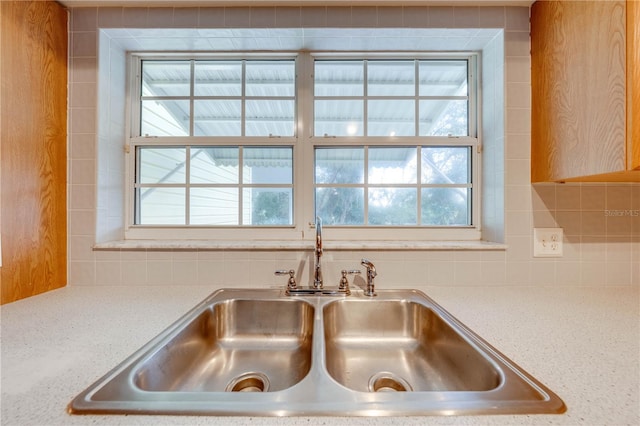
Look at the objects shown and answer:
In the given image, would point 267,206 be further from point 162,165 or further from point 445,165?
point 445,165

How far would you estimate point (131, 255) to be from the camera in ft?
4.07

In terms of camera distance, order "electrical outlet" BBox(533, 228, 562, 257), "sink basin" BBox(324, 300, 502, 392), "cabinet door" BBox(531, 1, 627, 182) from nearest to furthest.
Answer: "sink basin" BBox(324, 300, 502, 392) → "cabinet door" BBox(531, 1, 627, 182) → "electrical outlet" BBox(533, 228, 562, 257)

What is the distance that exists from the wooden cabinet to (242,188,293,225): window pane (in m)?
1.21

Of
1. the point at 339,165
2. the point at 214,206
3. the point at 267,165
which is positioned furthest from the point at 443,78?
the point at 214,206

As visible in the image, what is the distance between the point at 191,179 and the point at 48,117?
616 millimetres

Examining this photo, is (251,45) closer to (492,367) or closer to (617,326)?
(492,367)

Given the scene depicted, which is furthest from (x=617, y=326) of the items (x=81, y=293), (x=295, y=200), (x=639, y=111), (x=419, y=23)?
(x=81, y=293)

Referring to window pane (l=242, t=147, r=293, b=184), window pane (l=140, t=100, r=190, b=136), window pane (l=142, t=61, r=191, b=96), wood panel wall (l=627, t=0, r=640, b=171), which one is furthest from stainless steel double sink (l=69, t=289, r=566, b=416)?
window pane (l=142, t=61, r=191, b=96)

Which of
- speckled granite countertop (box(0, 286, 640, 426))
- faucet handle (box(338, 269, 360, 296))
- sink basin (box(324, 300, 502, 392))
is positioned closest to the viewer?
speckled granite countertop (box(0, 286, 640, 426))

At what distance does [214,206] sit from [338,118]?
87 centimetres

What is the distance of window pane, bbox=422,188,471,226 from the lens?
1489mm

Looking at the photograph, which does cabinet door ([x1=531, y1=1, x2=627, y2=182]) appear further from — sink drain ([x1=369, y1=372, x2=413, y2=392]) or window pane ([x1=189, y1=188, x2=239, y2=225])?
window pane ([x1=189, y1=188, x2=239, y2=225])

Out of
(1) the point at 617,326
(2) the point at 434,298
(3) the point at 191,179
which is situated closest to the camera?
(1) the point at 617,326

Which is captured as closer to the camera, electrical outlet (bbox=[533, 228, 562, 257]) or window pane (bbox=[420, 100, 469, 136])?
electrical outlet (bbox=[533, 228, 562, 257])
